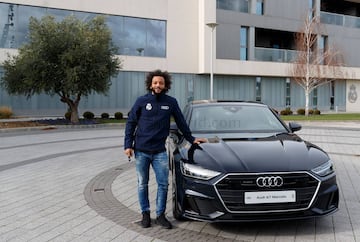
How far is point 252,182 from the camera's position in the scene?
416 centimetres

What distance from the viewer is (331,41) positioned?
39.7 m

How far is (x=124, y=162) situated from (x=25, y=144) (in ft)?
17.7

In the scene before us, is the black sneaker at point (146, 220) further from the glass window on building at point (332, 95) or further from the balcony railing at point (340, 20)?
the glass window on building at point (332, 95)

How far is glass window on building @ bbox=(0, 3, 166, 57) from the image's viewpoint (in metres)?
26.1

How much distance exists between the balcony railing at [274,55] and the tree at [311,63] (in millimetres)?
1302

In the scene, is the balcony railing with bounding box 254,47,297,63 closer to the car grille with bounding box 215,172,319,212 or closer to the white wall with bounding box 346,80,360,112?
the white wall with bounding box 346,80,360,112

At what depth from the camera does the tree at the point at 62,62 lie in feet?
66.0

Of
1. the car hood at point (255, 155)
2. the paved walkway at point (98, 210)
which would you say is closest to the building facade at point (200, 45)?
the paved walkway at point (98, 210)

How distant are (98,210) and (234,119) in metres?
2.26

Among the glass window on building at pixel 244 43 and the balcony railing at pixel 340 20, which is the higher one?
the balcony railing at pixel 340 20

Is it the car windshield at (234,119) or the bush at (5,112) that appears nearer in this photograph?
the car windshield at (234,119)

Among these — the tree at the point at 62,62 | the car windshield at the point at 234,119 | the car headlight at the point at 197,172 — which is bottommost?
the car headlight at the point at 197,172

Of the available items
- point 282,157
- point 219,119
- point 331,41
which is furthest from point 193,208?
point 331,41

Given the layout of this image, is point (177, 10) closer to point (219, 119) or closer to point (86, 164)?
point (86, 164)
